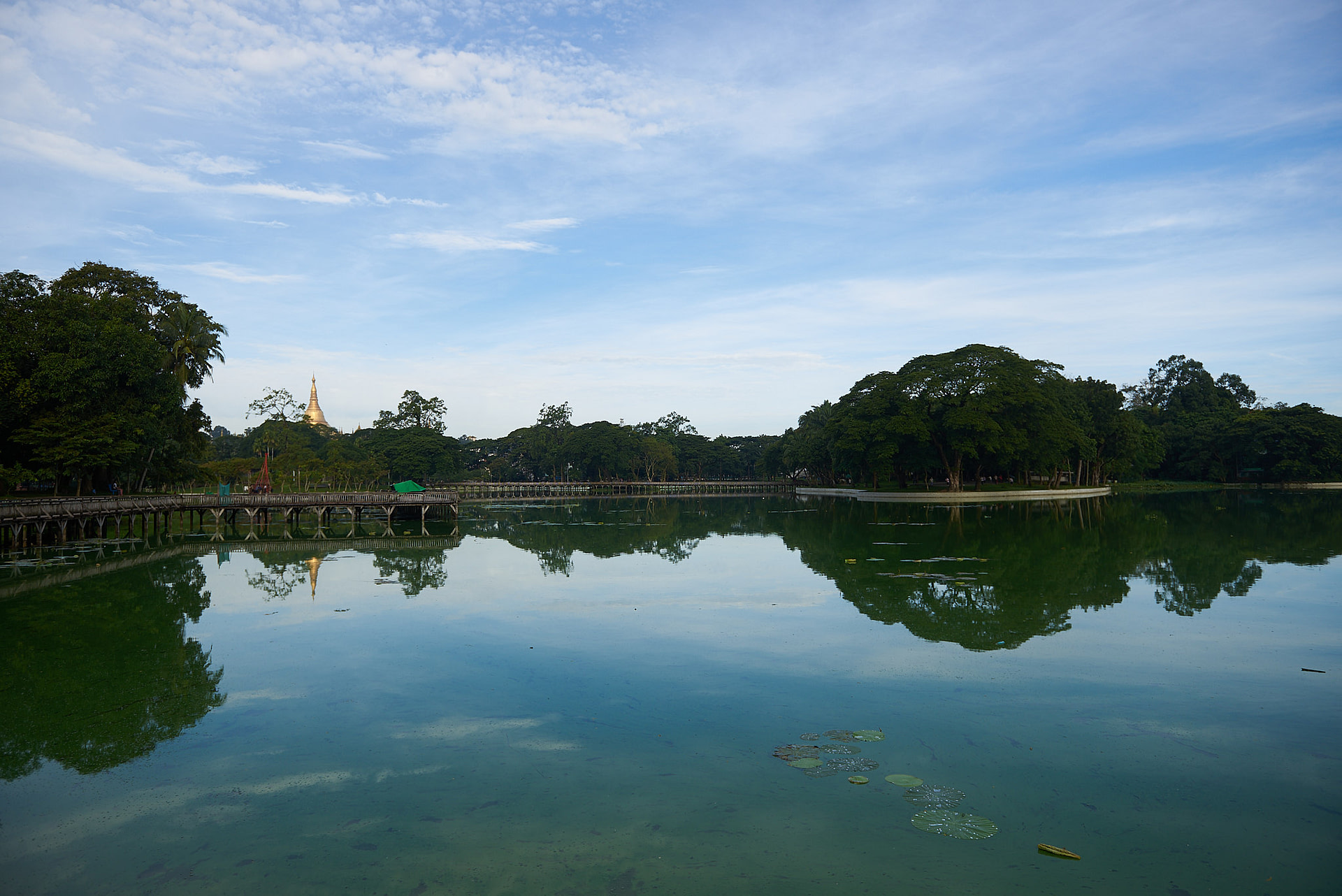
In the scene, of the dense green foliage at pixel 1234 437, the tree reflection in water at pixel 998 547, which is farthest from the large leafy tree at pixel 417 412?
the dense green foliage at pixel 1234 437

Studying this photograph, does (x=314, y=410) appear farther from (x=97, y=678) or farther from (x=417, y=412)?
(x=97, y=678)

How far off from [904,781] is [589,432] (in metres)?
99.8

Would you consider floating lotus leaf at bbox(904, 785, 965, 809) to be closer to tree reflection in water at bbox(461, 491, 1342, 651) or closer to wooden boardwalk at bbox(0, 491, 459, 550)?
tree reflection in water at bbox(461, 491, 1342, 651)

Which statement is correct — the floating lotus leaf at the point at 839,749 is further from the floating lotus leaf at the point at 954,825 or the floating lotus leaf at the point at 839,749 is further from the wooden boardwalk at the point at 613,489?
the wooden boardwalk at the point at 613,489

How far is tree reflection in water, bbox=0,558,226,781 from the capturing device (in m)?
8.81

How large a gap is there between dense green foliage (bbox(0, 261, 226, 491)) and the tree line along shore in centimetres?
7

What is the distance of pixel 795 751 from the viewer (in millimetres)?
8164

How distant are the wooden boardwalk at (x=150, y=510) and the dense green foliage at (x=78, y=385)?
71.4 inches

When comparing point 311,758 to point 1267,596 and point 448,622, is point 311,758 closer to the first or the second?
point 448,622

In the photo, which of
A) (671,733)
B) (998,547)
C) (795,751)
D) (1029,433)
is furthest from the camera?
(1029,433)

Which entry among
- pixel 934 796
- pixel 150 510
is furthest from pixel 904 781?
pixel 150 510

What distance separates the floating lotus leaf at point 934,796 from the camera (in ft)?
22.6

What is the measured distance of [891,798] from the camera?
702 centimetres

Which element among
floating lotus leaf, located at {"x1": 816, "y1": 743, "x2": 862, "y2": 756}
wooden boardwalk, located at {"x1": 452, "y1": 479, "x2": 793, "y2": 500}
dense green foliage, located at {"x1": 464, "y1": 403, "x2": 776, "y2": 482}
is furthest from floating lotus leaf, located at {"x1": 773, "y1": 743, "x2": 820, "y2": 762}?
dense green foliage, located at {"x1": 464, "y1": 403, "x2": 776, "y2": 482}
